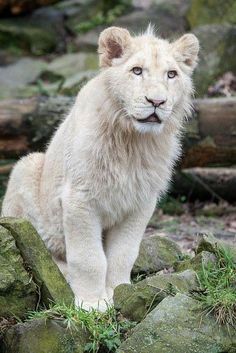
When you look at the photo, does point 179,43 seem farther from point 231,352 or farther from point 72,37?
point 72,37

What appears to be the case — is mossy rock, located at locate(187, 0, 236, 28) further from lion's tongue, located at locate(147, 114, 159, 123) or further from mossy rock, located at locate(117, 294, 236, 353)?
mossy rock, located at locate(117, 294, 236, 353)

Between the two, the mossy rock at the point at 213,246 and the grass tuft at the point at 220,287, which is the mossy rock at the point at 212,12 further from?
the grass tuft at the point at 220,287

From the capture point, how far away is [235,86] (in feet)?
49.1

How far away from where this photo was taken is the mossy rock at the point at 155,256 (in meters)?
7.66

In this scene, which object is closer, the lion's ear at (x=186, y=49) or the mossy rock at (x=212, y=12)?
the lion's ear at (x=186, y=49)

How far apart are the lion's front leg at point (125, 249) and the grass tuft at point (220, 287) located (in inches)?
30.3

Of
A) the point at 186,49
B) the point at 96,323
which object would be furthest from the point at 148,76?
the point at 96,323

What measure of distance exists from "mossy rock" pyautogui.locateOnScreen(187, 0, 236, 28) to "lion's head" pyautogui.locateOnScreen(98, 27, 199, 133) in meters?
10.2

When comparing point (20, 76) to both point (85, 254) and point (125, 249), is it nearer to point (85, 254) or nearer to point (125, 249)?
point (125, 249)

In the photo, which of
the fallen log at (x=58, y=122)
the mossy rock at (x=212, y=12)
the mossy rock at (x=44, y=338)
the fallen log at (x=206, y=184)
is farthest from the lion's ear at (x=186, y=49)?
the mossy rock at (x=212, y=12)

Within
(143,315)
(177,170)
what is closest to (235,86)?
(177,170)

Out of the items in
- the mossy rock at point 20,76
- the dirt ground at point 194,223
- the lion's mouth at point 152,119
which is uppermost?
the lion's mouth at point 152,119

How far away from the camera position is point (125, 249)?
7035mm

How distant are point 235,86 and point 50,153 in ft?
26.3
